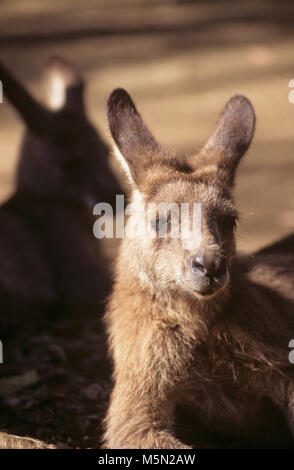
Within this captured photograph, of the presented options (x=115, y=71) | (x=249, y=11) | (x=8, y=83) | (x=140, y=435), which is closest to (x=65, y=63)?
(x=8, y=83)

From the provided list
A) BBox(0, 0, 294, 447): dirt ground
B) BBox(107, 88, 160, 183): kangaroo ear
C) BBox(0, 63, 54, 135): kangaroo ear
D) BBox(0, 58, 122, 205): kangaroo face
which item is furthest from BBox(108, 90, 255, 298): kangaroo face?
BBox(0, 58, 122, 205): kangaroo face

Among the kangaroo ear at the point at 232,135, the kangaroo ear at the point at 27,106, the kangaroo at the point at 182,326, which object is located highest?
the kangaroo ear at the point at 27,106

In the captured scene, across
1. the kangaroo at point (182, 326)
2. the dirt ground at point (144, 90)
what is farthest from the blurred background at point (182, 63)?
the kangaroo at point (182, 326)

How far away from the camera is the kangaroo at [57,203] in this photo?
647 cm

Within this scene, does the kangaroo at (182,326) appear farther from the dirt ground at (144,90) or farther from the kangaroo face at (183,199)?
the dirt ground at (144,90)

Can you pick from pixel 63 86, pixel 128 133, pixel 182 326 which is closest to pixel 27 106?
pixel 63 86

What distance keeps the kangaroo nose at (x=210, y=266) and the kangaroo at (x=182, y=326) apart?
3.1 inches

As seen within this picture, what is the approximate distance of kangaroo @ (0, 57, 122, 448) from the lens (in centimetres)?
647

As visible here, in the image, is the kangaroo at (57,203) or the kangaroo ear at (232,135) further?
the kangaroo at (57,203)

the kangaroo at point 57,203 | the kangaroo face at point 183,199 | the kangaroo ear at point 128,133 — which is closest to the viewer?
the kangaroo face at point 183,199

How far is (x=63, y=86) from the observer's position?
729 cm

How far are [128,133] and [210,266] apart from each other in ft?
2.99

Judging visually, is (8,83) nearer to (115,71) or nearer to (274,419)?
(274,419)

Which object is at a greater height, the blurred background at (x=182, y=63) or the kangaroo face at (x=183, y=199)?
the blurred background at (x=182, y=63)
